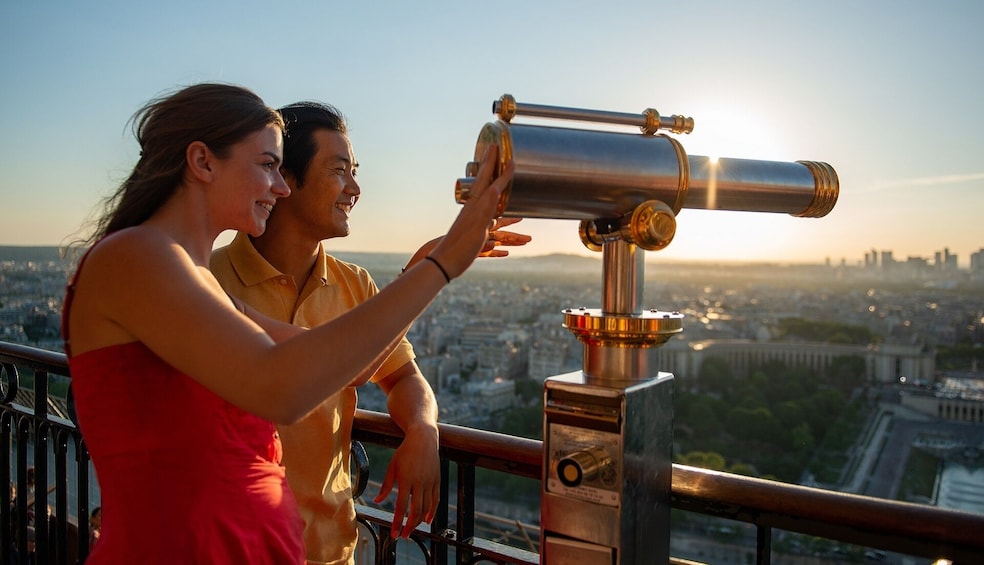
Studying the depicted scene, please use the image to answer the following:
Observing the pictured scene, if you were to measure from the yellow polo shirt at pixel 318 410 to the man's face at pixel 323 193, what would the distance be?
0.07 meters

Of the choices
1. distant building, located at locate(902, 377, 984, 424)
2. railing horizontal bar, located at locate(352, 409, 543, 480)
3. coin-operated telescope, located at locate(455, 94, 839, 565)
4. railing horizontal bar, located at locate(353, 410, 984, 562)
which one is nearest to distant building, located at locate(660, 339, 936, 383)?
distant building, located at locate(902, 377, 984, 424)

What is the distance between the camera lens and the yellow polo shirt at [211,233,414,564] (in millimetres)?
1511

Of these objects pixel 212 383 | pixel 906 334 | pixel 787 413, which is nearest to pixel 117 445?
pixel 212 383

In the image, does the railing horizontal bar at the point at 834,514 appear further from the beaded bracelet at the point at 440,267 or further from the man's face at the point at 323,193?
the man's face at the point at 323,193

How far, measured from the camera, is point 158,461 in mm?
1049

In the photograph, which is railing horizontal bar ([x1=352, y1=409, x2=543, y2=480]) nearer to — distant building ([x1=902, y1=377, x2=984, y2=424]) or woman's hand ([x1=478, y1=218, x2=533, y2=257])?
woman's hand ([x1=478, y1=218, x2=533, y2=257])

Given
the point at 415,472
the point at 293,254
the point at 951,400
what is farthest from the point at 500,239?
the point at 951,400

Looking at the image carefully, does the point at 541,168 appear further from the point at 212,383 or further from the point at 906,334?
the point at 906,334

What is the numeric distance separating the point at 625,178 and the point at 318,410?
0.87 m

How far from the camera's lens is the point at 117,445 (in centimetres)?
105

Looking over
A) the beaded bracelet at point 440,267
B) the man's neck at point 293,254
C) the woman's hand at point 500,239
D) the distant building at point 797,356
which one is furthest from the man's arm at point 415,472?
the distant building at point 797,356

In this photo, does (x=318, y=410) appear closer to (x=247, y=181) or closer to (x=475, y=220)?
(x=247, y=181)

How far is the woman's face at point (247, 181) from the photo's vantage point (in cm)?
118

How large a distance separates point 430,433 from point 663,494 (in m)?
0.56
